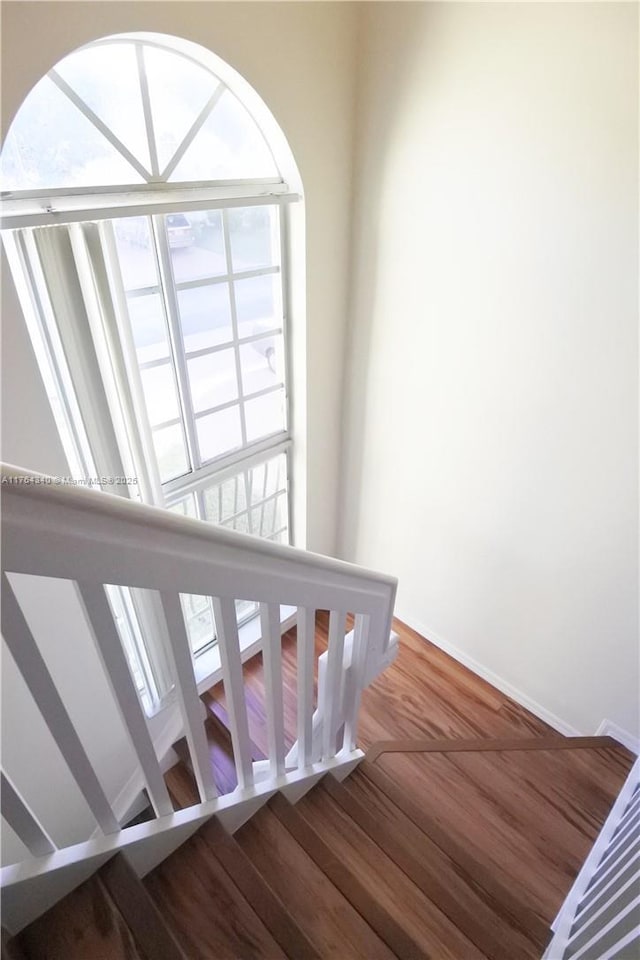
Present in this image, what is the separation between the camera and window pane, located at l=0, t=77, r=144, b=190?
1521 millimetres

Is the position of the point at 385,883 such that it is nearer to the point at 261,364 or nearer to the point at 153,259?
the point at 261,364

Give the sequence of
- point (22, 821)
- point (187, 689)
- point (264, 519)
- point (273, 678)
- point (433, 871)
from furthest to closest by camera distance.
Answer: point (264, 519)
point (433, 871)
point (273, 678)
point (187, 689)
point (22, 821)

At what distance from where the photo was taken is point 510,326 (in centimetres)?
207

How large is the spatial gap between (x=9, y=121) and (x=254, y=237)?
1043mm

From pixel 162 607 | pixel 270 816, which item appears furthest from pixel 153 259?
pixel 270 816

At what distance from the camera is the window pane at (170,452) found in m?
2.29

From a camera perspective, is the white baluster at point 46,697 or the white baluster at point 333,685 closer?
the white baluster at point 46,697

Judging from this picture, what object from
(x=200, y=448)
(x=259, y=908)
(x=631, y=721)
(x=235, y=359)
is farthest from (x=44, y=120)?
(x=631, y=721)

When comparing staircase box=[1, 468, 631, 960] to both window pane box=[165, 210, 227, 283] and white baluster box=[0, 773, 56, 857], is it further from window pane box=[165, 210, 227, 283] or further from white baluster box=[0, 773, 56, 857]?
window pane box=[165, 210, 227, 283]

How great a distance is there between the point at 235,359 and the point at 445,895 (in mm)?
2041

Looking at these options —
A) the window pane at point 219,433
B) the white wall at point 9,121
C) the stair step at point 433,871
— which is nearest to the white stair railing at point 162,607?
the stair step at point 433,871

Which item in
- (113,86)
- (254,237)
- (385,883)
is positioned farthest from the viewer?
(254,237)

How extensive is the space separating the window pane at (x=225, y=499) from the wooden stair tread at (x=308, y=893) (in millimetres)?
1532

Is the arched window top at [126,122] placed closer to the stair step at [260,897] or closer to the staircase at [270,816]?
the staircase at [270,816]
